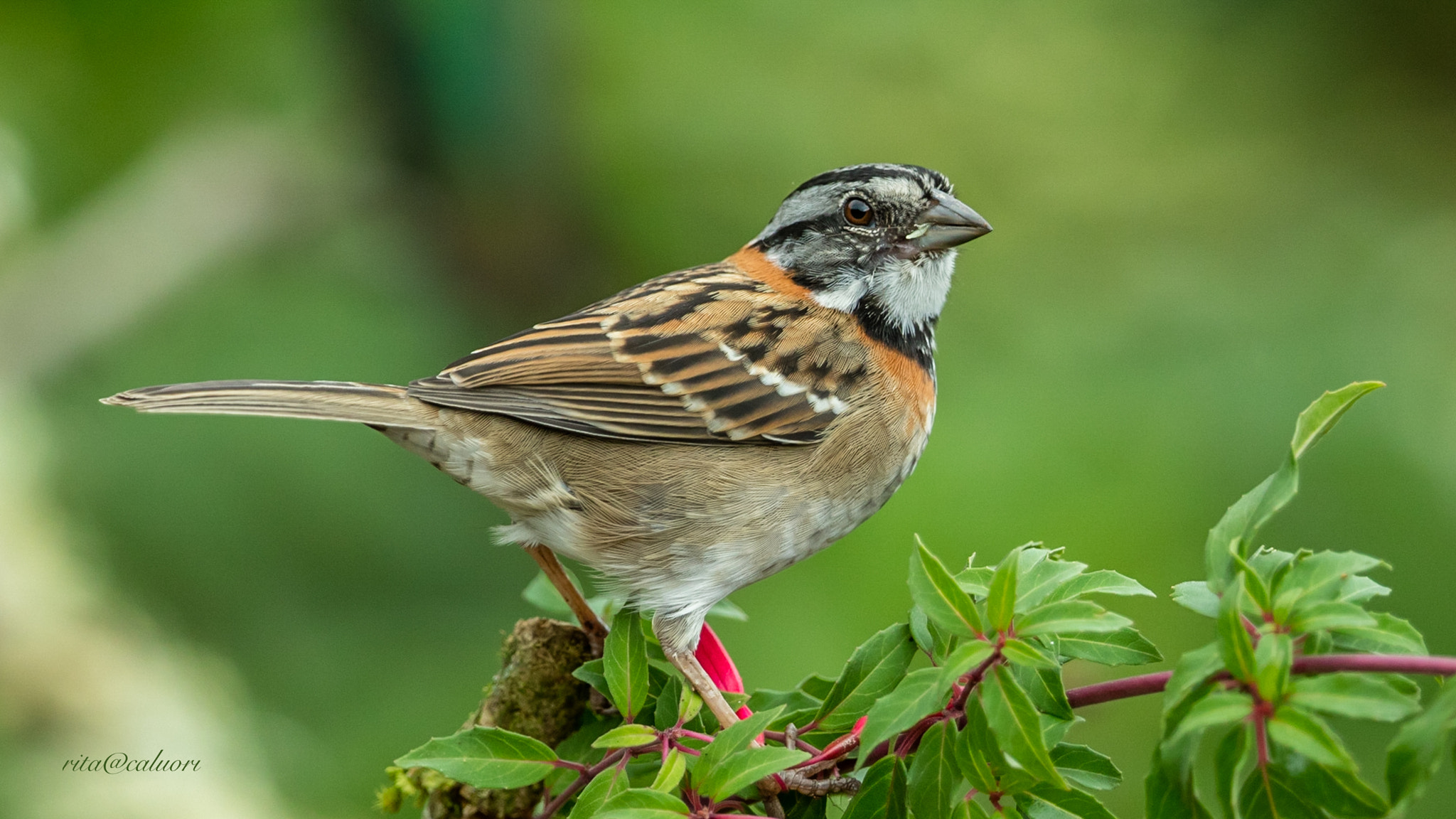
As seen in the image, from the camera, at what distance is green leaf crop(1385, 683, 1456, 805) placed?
1.08 meters

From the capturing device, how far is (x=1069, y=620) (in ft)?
4.09

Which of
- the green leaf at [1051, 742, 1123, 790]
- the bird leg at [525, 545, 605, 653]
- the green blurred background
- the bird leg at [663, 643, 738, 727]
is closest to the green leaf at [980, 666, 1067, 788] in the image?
the green leaf at [1051, 742, 1123, 790]

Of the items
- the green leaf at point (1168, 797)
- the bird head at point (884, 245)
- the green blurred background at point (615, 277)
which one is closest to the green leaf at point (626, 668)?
the green leaf at point (1168, 797)

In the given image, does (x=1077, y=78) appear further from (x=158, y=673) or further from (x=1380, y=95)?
(x=158, y=673)

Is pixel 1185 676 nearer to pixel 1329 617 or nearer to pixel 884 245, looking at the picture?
pixel 1329 617

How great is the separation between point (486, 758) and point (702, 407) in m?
0.95

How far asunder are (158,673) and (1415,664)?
11.2ft

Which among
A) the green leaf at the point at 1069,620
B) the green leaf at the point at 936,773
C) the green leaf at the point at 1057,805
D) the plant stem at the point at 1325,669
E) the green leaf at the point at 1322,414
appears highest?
the green leaf at the point at 1322,414

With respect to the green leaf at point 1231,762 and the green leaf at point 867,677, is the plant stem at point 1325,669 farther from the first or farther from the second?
the green leaf at point 867,677

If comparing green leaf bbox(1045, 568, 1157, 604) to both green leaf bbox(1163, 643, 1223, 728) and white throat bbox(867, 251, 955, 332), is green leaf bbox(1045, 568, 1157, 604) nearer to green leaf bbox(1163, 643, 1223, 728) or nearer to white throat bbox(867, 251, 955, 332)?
green leaf bbox(1163, 643, 1223, 728)

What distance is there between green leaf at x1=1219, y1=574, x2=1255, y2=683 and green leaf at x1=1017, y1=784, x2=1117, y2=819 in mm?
290

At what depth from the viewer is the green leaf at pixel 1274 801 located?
1193 millimetres

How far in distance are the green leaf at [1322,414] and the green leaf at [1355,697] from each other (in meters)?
0.28

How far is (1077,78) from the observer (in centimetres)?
555
